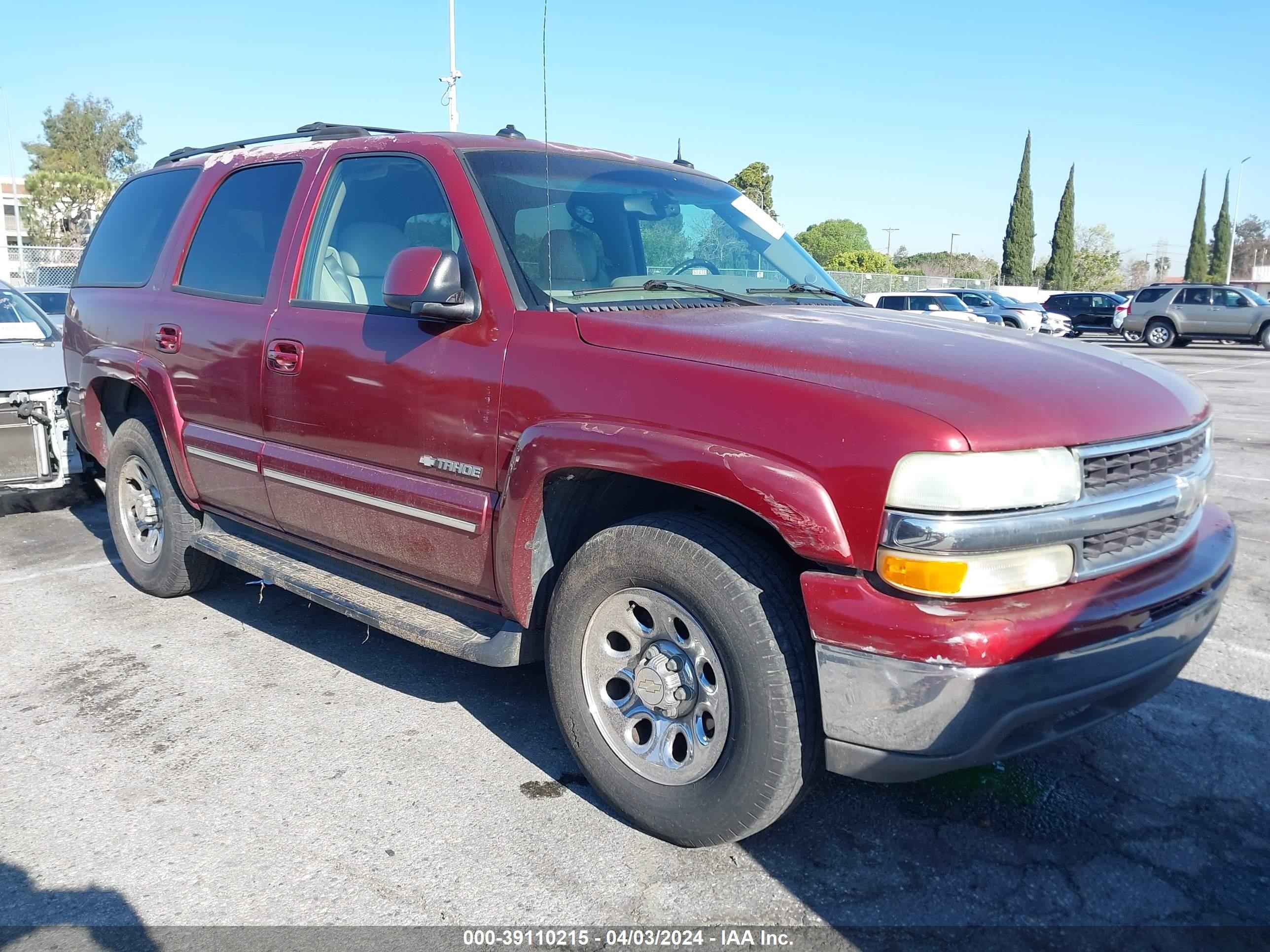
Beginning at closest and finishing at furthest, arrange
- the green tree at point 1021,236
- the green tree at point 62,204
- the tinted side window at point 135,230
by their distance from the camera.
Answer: the tinted side window at point 135,230 → the green tree at point 62,204 → the green tree at point 1021,236

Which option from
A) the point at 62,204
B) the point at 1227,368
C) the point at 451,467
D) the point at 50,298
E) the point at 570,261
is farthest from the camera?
the point at 62,204

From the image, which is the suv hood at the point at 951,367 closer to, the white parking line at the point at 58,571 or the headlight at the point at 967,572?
the headlight at the point at 967,572

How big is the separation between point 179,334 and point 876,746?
346 centimetres

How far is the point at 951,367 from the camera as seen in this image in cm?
259

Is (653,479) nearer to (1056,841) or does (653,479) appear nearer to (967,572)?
(967,572)

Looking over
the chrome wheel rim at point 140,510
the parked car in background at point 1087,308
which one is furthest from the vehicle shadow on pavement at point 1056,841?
the parked car in background at point 1087,308

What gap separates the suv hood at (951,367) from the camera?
240cm

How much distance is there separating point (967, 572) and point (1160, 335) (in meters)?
28.8

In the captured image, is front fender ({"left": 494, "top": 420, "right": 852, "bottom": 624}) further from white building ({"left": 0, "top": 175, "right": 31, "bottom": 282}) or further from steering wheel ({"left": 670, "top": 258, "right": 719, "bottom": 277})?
white building ({"left": 0, "top": 175, "right": 31, "bottom": 282})

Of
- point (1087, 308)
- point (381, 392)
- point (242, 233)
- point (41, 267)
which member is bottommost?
point (1087, 308)

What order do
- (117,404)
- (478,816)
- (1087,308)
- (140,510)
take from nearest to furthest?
(478,816)
(140,510)
(117,404)
(1087,308)

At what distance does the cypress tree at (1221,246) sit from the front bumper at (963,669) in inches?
2799

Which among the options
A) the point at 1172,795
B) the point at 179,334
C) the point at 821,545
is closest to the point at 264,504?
the point at 179,334

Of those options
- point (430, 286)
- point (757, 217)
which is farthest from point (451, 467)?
point (757, 217)
